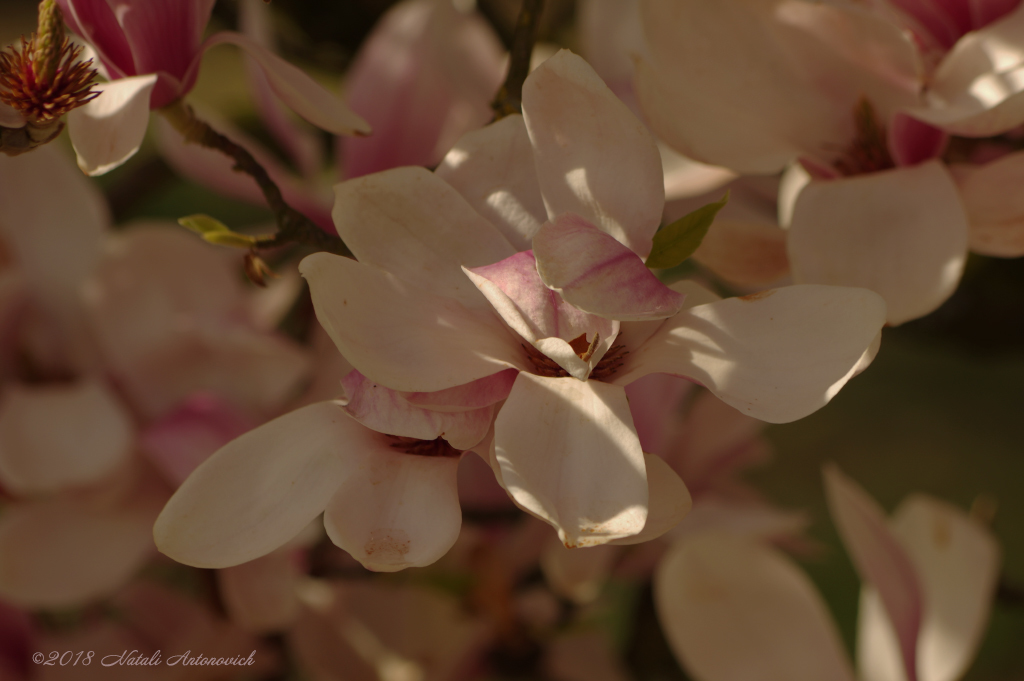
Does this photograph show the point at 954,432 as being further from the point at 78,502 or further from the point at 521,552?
the point at 78,502

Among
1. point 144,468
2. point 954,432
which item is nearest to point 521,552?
point 144,468

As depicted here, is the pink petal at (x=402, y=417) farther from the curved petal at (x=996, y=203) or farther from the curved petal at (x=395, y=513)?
A: the curved petal at (x=996, y=203)


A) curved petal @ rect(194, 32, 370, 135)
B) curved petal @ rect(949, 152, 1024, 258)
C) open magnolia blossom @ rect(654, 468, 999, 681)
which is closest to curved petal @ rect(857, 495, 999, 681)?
open magnolia blossom @ rect(654, 468, 999, 681)

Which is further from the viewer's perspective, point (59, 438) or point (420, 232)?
point (59, 438)

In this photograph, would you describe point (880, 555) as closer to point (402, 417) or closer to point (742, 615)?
point (742, 615)

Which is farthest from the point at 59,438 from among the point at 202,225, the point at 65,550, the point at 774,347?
the point at 774,347

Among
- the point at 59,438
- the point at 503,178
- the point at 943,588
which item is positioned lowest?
the point at 943,588
